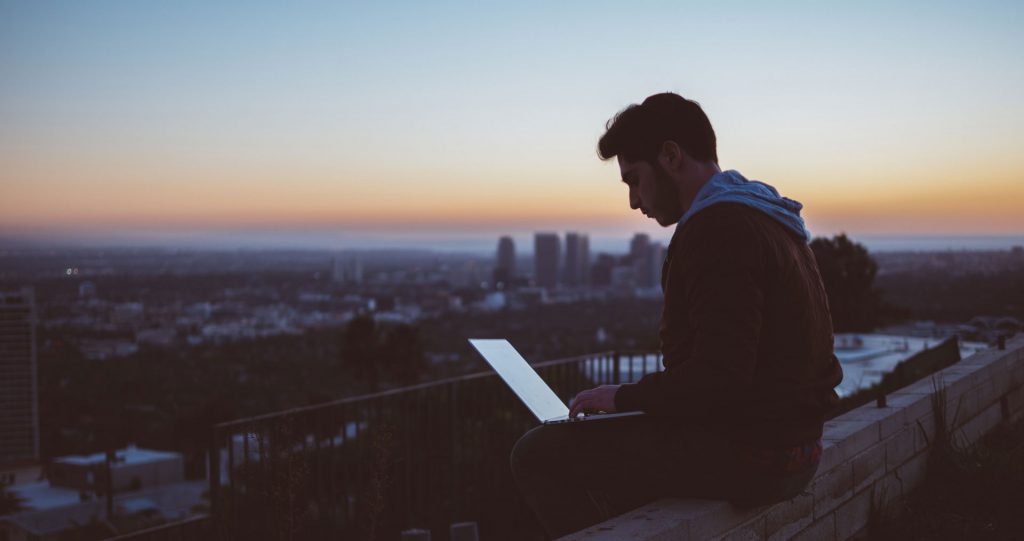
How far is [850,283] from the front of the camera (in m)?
19.2

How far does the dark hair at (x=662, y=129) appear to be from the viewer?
216 cm

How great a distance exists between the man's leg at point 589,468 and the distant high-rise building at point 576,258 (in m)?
86.3

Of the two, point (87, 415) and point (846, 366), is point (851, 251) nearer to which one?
point (846, 366)

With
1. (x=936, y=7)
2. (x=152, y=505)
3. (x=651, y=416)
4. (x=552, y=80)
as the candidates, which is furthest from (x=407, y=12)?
(x=651, y=416)

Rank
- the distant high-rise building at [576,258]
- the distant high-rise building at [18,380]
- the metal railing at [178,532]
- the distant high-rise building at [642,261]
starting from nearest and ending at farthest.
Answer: the metal railing at [178,532] → the distant high-rise building at [18,380] → the distant high-rise building at [642,261] → the distant high-rise building at [576,258]

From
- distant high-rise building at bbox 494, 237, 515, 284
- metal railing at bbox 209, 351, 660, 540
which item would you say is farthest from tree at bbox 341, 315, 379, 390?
distant high-rise building at bbox 494, 237, 515, 284

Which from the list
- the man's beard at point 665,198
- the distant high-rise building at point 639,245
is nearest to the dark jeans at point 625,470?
the man's beard at point 665,198

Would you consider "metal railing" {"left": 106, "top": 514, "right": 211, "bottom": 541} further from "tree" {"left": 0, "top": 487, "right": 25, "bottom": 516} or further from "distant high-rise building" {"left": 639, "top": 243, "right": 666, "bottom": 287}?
"distant high-rise building" {"left": 639, "top": 243, "right": 666, "bottom": 287}

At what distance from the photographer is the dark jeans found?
7.34 ft

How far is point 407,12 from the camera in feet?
55.1

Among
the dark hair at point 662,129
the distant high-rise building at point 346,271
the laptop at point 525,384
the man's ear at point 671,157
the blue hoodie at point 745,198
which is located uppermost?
the dark hair at point 662,129

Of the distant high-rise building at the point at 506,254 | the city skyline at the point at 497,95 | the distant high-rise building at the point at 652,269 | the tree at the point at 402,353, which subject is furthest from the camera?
the distant high-rise building at the point at 506,254

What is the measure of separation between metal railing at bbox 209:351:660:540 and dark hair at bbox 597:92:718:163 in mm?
2585

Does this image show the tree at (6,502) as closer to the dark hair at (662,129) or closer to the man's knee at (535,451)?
the man's knee at (535,451)
